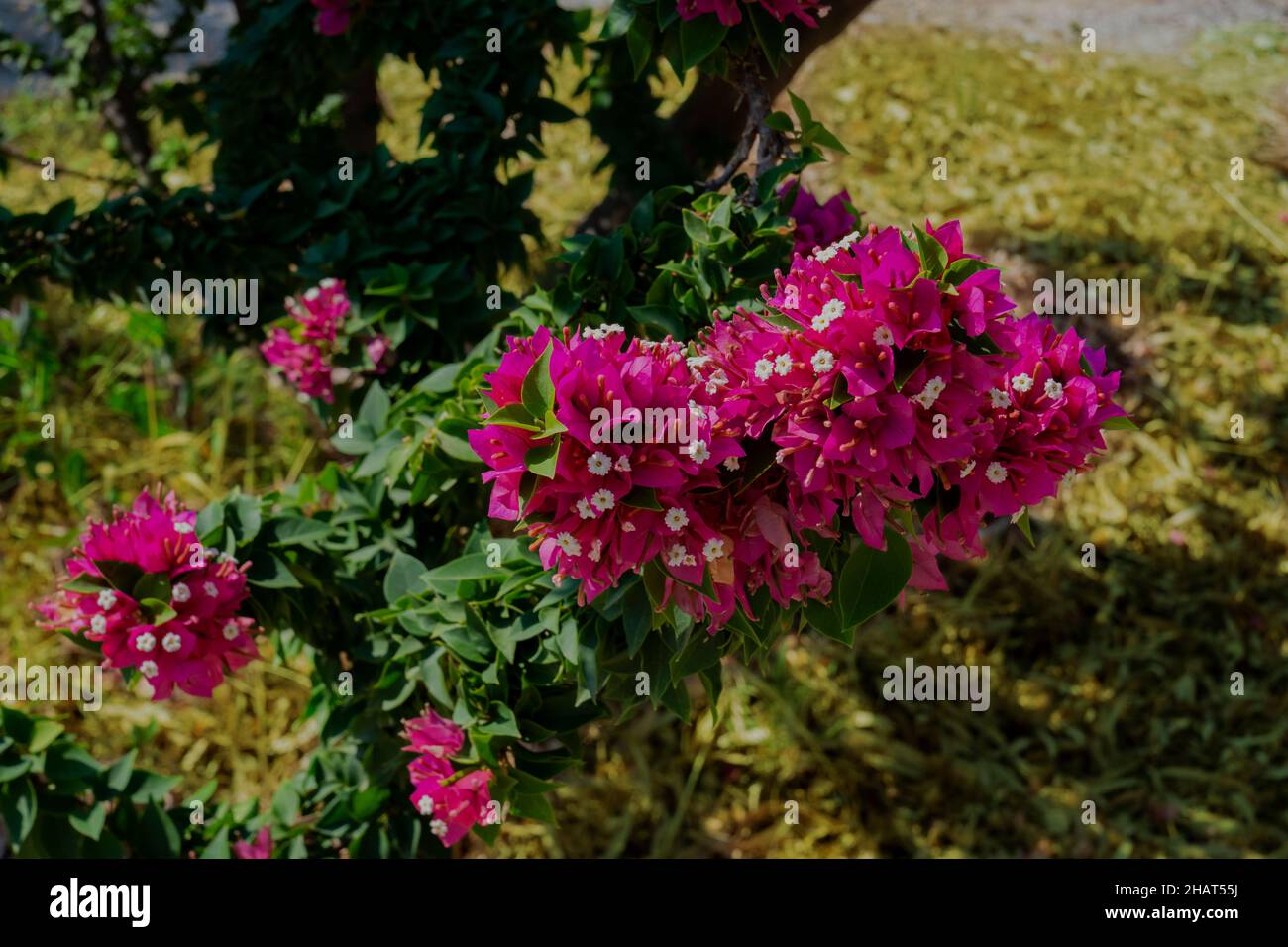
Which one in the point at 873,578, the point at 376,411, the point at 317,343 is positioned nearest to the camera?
the point at 873,578

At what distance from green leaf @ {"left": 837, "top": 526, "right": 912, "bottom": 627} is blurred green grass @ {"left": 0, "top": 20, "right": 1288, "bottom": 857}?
1.26 metres

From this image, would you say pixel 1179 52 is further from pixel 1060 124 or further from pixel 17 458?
pixel 17 458

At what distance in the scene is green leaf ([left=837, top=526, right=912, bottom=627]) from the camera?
951 millimetres

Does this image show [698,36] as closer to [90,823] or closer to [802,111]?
[802,111]

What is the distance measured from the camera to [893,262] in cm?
86

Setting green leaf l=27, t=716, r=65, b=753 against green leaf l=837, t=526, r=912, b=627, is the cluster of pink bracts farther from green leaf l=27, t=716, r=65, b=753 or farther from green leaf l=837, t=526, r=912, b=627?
green leaf l=27, t=716, r=65, b=753

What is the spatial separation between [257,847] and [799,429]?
1056mm

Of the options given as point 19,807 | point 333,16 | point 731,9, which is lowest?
point 19,807

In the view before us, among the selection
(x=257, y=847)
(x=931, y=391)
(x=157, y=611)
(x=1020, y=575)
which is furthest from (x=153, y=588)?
(x=1020, y=575)

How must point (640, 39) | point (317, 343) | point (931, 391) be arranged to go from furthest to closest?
point (317, 343), point (640, 39), point (931, 391)

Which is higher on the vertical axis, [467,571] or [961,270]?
[961,270]

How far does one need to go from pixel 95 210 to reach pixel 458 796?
107 cm

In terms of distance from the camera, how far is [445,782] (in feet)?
3.92

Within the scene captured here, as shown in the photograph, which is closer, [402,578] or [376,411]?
[402,578]
